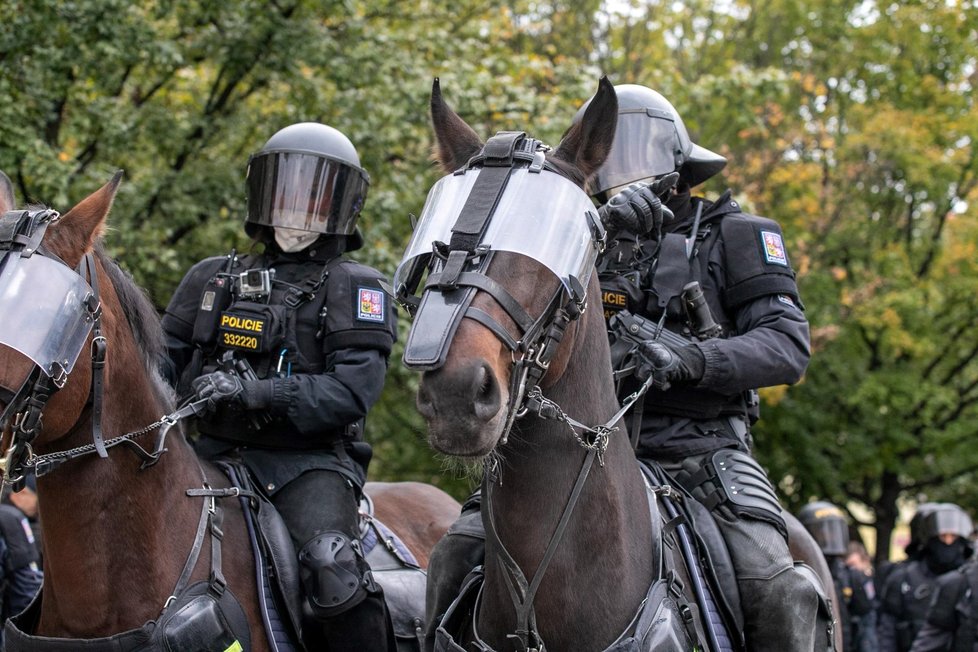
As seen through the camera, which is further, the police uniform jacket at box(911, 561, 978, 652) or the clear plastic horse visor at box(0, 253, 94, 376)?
the police uniform jacket at box(911, 561, 978, 652)

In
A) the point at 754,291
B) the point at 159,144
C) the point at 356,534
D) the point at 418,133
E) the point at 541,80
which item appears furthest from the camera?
the point at 541,80

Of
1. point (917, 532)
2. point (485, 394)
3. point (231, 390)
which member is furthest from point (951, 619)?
point (485, 394)

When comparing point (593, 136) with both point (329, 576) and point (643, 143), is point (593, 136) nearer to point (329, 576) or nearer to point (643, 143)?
point (643, 143)

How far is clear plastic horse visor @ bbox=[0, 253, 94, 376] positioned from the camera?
4082 mm

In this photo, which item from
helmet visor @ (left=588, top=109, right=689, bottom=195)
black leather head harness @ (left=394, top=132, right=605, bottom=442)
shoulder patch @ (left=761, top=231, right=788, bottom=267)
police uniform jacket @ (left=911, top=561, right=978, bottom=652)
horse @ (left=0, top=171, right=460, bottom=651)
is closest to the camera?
black leather head harness @ (left=394, top=132, right=605, bottom=442)

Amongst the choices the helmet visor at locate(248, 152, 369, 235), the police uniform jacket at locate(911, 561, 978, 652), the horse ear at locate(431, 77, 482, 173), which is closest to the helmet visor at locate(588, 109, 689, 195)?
the horse ear at locate(431, 77, 482, 173)

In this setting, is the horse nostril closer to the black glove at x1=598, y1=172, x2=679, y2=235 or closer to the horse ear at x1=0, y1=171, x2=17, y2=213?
the black glove at x1=598, y1=172, x2=679, y2=235

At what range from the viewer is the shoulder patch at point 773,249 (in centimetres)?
509

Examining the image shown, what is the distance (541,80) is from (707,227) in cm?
998

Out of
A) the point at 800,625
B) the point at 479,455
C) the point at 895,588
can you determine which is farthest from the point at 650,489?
the point at 895,588

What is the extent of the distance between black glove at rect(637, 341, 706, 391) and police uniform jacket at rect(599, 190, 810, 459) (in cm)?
22

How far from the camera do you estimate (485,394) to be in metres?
3.30

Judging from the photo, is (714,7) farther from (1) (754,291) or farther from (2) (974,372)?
(1) (754,291)

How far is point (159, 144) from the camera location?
472 inches
